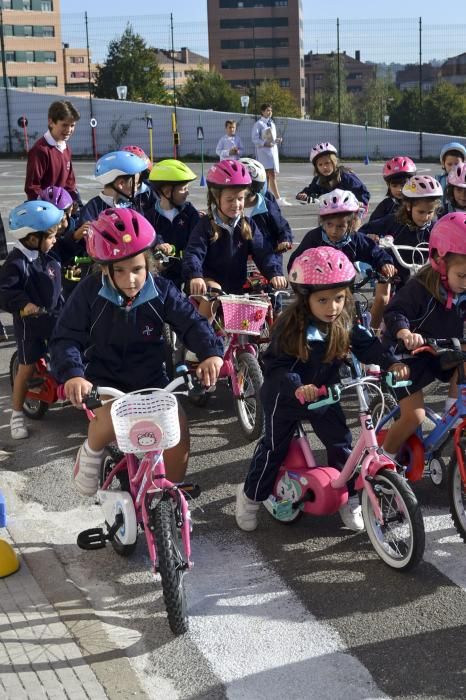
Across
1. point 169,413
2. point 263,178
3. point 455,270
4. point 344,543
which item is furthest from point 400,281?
point 169,413

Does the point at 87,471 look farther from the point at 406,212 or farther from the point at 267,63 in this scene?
the point at 267,63

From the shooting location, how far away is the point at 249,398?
24.2 ft

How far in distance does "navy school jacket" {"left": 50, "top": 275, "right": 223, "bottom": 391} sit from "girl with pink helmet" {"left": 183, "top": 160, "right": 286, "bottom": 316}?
7.22ft

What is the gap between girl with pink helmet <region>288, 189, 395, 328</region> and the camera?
7605mm

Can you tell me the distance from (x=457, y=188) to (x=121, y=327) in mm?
4326

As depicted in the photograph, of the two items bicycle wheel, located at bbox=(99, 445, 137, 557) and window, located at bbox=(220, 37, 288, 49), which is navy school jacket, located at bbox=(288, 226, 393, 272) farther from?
window, located at bbox=(220, 37, 288, 49)

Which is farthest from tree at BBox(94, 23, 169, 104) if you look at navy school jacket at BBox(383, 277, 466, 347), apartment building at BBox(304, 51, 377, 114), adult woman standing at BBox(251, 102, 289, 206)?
navy school jacket at BBox(383, 277, 466, 347)

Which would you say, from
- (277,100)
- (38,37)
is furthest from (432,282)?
(38,37)

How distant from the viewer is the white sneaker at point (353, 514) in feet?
17.9

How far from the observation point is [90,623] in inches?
181

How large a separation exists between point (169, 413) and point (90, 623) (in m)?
1.05

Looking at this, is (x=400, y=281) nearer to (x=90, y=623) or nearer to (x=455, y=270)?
(x=455, y=270)

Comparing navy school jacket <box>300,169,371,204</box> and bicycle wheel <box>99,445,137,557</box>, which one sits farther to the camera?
navy school jacket <box>300,169,371,204</box>

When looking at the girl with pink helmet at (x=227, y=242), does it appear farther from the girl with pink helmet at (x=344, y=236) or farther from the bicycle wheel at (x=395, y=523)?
the bicycle wheel at (x=395, y=523)
